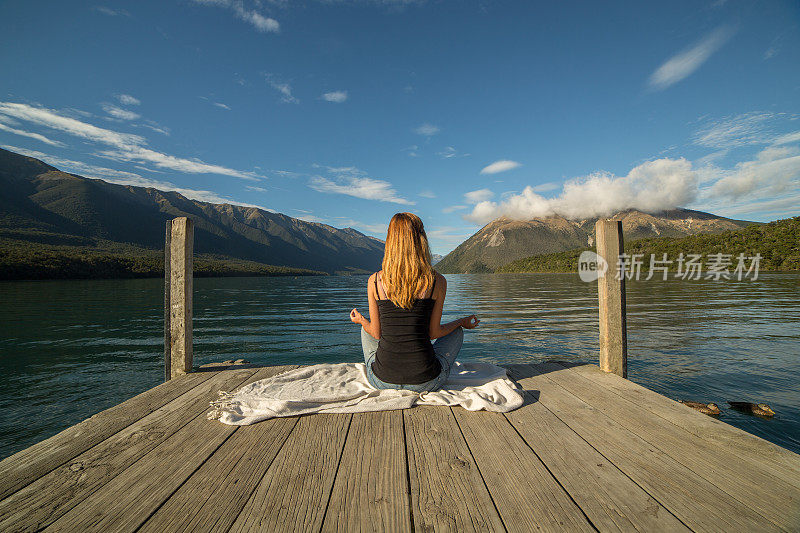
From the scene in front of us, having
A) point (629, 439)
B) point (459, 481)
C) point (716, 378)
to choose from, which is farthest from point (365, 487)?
point (716, 378)

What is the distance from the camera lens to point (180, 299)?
16.0ft

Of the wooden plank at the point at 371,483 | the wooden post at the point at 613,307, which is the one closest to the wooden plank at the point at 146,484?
the wooden plank at the point at 371,483

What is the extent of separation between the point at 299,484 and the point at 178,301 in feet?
12.5

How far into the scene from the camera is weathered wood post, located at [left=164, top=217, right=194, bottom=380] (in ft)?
16.0

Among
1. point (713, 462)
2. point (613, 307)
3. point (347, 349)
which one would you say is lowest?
point (347, 349)

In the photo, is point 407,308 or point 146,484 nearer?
point 146,484

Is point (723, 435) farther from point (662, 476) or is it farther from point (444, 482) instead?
point (444, 482)

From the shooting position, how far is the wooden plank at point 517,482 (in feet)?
6.13

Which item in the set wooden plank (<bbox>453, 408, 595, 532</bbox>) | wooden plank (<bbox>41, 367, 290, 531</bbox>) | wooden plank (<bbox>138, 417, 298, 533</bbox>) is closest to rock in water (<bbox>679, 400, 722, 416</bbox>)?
wooden plank (<bbox>453, 408, 595, 532</bbox>)

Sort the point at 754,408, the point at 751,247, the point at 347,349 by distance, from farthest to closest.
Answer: the point at 751,247 → the point at 347,349 → the point at 754,408

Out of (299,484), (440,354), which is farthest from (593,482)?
(440,354)

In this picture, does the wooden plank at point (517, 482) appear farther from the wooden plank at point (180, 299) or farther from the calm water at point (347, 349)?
the calm water at point (347, 349)

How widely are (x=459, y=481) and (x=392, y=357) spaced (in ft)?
5.36

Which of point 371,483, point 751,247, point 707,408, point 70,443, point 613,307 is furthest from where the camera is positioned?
point 751,247
